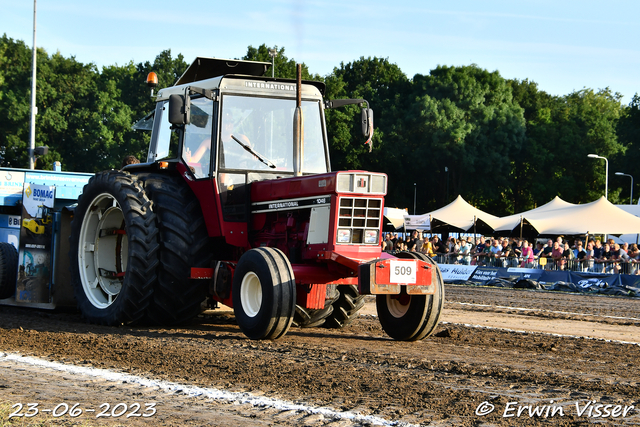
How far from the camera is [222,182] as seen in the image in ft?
29.2

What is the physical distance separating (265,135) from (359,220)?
5.82 ft

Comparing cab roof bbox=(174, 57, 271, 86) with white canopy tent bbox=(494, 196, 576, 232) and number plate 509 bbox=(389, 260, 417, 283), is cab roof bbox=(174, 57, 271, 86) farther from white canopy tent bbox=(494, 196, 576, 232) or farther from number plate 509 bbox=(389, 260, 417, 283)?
white canopy tent bbox=(494, 196, 576, 232)

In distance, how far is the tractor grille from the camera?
26.7ft

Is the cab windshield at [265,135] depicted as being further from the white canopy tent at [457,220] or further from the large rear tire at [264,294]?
the white canopy tent at [457,220]

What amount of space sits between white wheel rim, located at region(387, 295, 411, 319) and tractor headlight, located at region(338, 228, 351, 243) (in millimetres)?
997

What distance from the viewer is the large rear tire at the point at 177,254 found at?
345 inches

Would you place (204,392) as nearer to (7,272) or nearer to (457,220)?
(7,272)

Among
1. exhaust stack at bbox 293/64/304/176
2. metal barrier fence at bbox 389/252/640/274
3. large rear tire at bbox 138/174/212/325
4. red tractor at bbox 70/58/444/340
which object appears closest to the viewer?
red tractor at bbox 70/58/444/340

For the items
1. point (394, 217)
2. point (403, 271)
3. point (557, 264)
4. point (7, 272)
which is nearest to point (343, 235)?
point (403, 271)

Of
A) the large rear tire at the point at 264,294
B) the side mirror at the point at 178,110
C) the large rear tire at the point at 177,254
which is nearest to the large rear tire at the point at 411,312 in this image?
the large rear tire at the point at 264,294

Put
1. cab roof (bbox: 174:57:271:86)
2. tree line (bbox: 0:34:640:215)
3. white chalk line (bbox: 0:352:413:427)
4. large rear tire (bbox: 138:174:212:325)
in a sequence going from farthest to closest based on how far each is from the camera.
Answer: tree line (bbox: 0:34:640:215) < cab roof (bbox: 174:57:271:86) < large rear tire (bbox: 138:174:212:325) < white chalk line (bbox: 0:352:413:427)

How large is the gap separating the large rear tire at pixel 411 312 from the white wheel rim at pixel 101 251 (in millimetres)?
3546

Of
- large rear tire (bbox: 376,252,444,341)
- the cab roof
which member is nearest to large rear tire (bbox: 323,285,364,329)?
large rear tire (bbox: 376,252,444,341)

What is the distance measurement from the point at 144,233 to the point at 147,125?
2.71m
